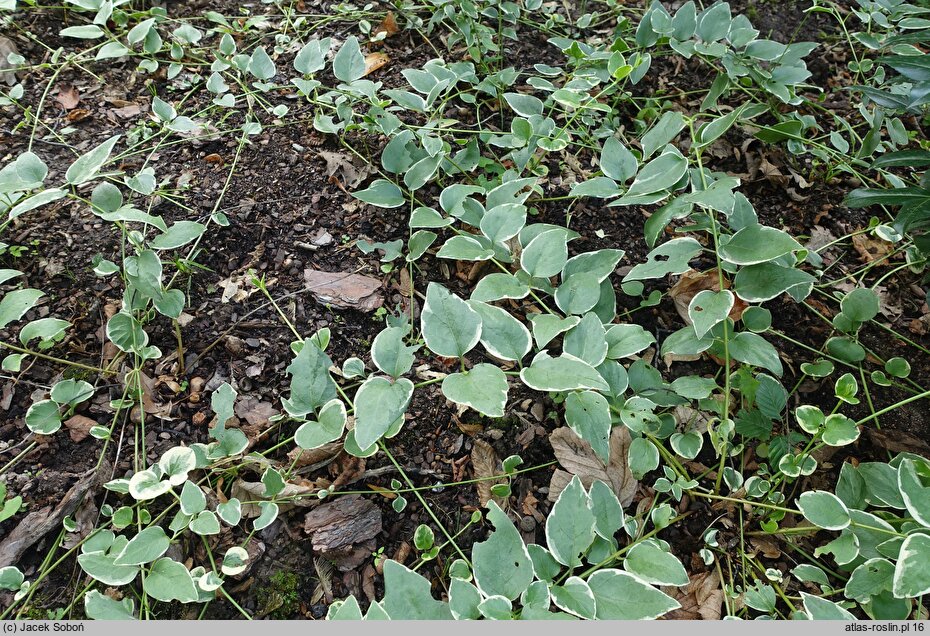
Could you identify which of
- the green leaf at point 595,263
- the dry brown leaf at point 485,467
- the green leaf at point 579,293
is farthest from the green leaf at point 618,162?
the dry brown leaf at point 485,467

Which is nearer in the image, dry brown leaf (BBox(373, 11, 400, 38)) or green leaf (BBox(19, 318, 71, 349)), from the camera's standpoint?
green leaf (BBox(19, 318, 71, 349))

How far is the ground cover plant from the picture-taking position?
1289mm

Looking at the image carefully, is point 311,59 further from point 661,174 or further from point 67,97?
point 661,174

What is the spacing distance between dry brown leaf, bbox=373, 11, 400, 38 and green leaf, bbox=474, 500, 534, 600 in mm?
1989

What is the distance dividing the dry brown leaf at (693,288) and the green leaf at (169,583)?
140 cm

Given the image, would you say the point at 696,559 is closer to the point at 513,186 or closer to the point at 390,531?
the point at 390,531

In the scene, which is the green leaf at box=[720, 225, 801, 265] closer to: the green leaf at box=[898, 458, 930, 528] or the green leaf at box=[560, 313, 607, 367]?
the green leaf at box=[560, 313, 607, 367]

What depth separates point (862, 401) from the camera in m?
1.61

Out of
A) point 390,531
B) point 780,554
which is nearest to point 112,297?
point 390,531

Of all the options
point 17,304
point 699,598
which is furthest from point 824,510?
point 17,304

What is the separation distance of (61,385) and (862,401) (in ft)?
6.67

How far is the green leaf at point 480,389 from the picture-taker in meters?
1.17

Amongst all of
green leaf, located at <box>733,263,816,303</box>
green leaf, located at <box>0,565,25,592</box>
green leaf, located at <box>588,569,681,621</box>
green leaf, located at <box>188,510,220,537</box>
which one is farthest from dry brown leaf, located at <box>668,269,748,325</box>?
green leaf, located at <box>0,565,25,592</box>

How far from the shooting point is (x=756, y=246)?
4.63 feet
